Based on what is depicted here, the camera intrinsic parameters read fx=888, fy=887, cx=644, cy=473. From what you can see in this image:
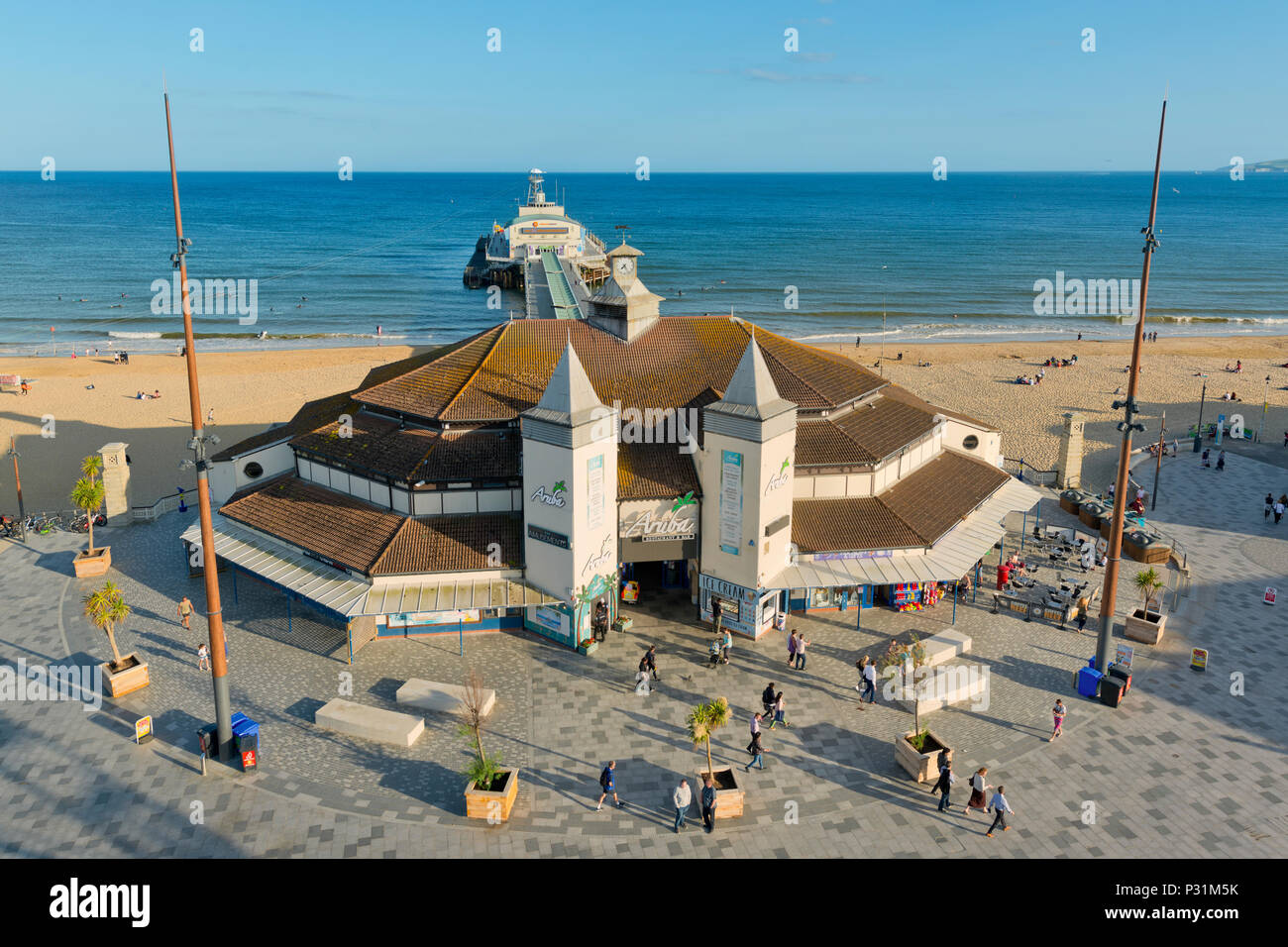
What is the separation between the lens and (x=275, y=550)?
31406 millimetres

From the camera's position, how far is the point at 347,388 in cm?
6938

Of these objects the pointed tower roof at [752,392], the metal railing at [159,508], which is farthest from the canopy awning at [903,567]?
the metal railing at [159,508]

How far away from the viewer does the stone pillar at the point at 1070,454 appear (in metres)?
44.8

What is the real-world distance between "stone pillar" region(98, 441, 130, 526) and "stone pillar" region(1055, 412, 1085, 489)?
44.7 meters

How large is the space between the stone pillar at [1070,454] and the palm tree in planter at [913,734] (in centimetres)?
2351

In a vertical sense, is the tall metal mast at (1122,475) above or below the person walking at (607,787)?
above

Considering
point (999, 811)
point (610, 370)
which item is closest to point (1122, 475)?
point (999, 811)

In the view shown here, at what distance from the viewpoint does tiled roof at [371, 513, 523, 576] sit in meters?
29.1

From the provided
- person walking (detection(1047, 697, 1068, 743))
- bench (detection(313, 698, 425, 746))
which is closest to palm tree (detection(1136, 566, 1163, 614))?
person walking (detection(1047, 697, 1068, 743))

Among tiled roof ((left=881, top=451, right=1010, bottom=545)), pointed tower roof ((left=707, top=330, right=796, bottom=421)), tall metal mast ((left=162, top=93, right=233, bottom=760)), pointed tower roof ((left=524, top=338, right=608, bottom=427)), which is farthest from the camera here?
tiled roof ((left=881, top=451, right=1010, bottom=545))

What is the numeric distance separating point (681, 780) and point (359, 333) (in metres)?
82.9

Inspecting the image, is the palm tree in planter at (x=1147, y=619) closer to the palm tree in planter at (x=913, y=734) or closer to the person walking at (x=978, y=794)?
the palm tree in planter at (x=913, y=734)

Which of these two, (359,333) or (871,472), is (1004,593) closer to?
(871,472)

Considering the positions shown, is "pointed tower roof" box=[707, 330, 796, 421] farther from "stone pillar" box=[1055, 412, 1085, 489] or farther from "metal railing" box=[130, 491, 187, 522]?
"metal railing" box=[130, 491, 187, 522]
